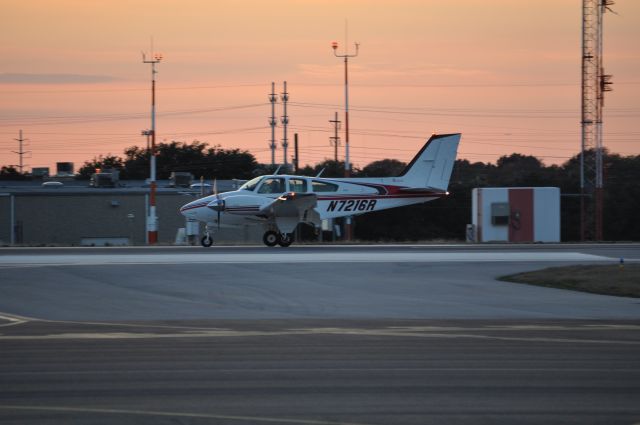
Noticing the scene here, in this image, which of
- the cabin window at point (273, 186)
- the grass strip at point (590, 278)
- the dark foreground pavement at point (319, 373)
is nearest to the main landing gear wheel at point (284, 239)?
the cabin window at point (273, 186)

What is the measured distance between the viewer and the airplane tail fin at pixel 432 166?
35.7 metres

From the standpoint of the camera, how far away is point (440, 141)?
120ft

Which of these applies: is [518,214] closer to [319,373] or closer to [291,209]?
[291,209]

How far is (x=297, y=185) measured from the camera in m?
33.9

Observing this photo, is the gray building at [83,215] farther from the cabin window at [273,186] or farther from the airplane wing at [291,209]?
the airplane wing at [291,209]

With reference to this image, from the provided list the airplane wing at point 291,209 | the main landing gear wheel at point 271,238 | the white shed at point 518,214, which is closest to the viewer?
the airplane wing at point 291,209

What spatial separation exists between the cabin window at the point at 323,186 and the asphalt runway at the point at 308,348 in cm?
1121

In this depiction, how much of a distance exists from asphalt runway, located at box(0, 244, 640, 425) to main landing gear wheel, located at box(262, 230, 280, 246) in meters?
10.6

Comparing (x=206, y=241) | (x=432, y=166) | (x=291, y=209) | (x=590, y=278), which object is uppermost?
(x=432, y=166)

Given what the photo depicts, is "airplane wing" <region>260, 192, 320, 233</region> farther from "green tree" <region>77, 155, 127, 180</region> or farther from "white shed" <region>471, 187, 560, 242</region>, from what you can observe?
"green tree" <region>77, 155, 127, 180</region>

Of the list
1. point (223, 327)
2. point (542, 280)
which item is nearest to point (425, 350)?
point (223, 327)

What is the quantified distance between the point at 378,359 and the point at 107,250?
2245cm

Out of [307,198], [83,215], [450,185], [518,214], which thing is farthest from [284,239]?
[450,185]

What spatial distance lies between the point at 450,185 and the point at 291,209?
34.7 m
